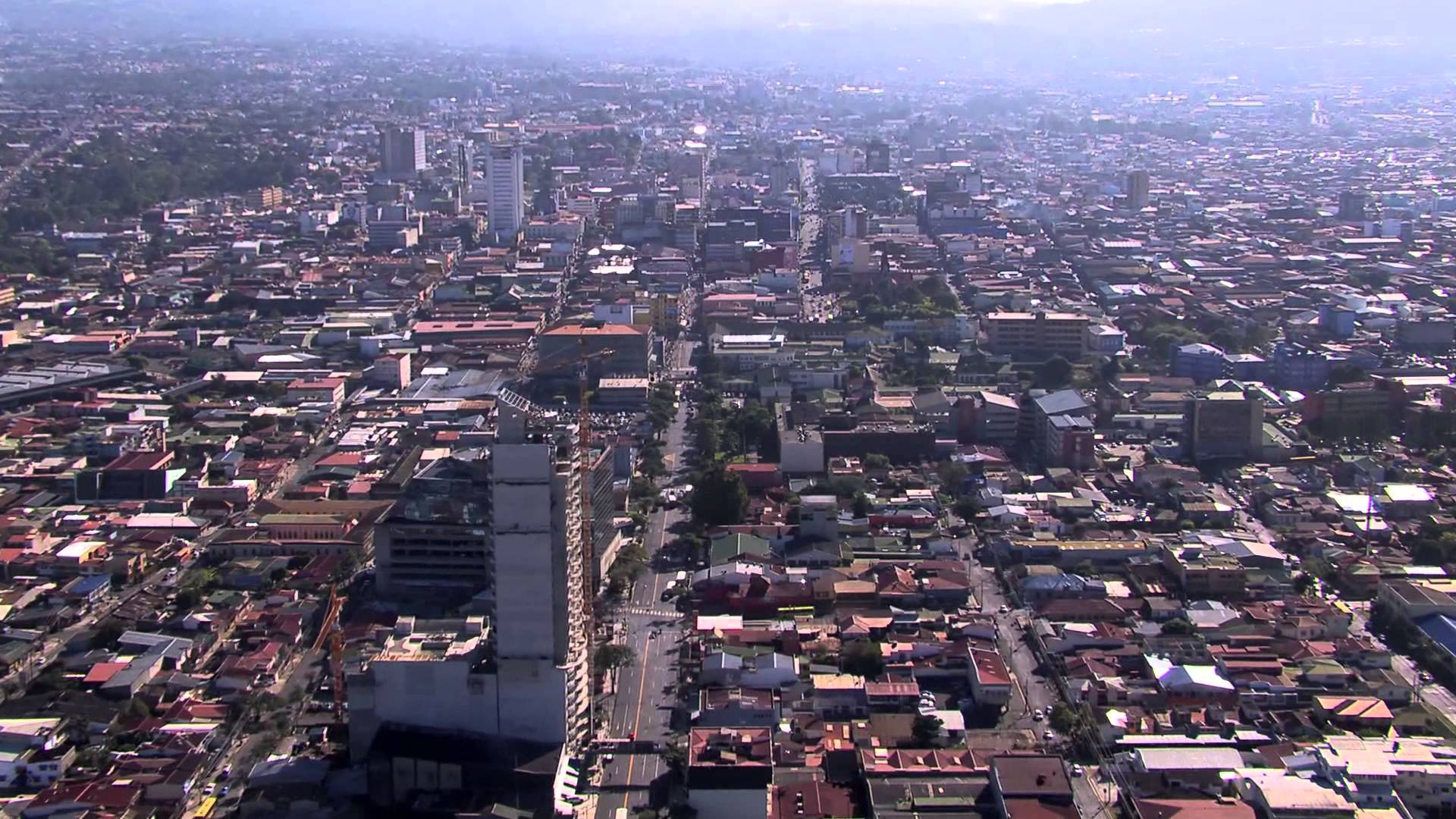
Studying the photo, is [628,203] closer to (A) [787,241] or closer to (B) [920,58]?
(A) [787,241]

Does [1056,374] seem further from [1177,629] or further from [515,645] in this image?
[515,645]

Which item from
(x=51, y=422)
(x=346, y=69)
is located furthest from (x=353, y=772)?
(x=346, y=69)

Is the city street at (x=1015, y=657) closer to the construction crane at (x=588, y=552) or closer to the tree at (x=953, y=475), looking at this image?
the tree at (x=953, y=475)

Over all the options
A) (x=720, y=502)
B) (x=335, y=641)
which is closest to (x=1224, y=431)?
(x=720, y=502)

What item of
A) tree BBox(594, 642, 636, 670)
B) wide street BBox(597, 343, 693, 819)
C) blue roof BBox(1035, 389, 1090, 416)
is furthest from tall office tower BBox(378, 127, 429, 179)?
tree BBox(594, 642, 636, 670)

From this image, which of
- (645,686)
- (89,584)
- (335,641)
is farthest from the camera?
(89,584)
